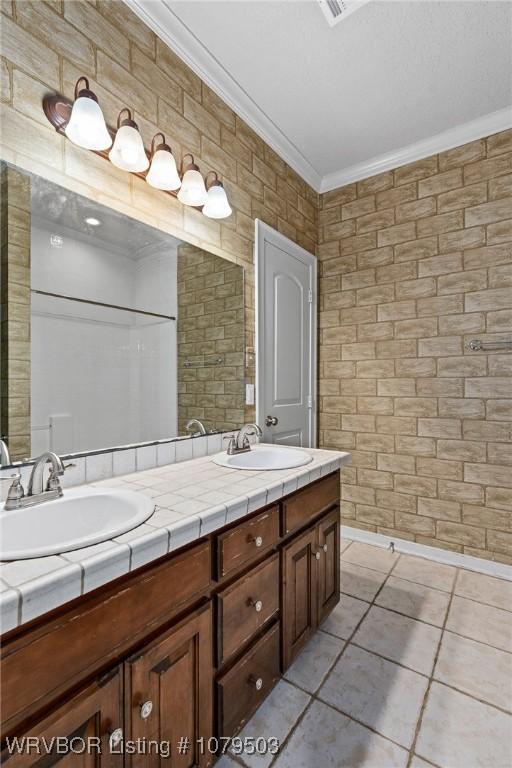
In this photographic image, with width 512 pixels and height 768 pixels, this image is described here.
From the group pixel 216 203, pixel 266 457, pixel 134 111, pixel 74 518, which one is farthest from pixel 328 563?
pixel 134 111

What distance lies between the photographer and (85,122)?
3.91 feet

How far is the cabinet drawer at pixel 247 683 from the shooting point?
1.06 m

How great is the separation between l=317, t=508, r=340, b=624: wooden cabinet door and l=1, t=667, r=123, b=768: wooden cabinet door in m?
1.00

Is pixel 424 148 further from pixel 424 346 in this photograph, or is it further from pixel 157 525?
pixel 157 525

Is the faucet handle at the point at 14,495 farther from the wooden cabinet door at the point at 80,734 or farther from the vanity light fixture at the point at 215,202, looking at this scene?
the vanity light fixture at the point at 215,202

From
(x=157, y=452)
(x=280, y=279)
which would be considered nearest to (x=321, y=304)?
(x=280, y=279)

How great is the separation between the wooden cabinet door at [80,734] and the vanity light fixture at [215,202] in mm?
1767

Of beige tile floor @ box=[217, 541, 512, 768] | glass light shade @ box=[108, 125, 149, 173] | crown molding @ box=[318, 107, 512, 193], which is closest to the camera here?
beige tile floor @ box=[217, 541, 512, 768]

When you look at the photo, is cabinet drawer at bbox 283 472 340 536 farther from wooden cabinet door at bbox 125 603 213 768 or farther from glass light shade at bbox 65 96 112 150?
glass light shade at bbox 65 96 112 150

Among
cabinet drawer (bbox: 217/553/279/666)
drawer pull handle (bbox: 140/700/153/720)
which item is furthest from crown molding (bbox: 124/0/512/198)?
drawer pull handle (bbox: 140/700/153/720)

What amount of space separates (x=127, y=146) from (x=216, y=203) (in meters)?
0.51

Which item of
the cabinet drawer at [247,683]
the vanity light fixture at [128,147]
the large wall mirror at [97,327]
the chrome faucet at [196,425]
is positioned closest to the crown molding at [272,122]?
the vanity light fixture at [128,147]

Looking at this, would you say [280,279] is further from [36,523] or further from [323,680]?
[323,680]

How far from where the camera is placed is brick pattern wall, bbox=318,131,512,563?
2.22 meters
